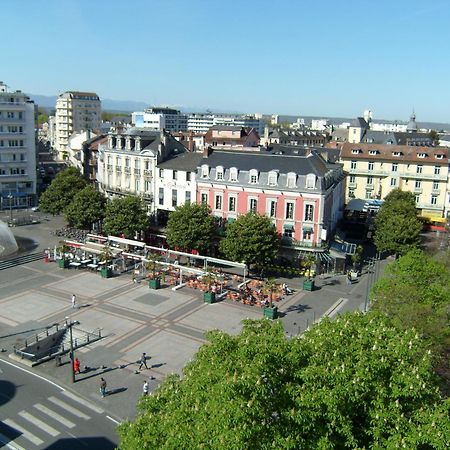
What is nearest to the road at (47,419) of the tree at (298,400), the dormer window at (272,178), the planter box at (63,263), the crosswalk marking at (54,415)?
the crosswalk marking at (54,415)

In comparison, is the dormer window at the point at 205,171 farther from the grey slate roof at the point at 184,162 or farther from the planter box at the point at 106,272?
the planter box at the point at 106,272

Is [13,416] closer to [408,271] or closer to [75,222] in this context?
[408,271]

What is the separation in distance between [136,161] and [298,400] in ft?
191

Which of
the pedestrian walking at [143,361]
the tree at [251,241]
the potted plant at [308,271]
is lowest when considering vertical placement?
the pedestrian walking at [143,361]

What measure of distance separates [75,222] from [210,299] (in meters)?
29.0

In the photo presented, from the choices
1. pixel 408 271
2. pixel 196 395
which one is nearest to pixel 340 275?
pixel 408 271

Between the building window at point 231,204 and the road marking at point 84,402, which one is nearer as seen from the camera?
the road marking at point 84,402

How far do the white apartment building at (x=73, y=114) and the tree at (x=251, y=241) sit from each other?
383 feet

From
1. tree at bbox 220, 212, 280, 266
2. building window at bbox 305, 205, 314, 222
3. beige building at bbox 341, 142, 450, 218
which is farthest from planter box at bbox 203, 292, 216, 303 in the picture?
beige building at bbox 341, 142, 450, 218

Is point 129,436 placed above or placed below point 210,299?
above

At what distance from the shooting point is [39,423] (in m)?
27.9

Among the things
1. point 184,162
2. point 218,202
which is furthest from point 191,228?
point 184,162

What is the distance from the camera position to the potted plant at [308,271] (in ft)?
171

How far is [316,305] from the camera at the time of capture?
48.0 metres
